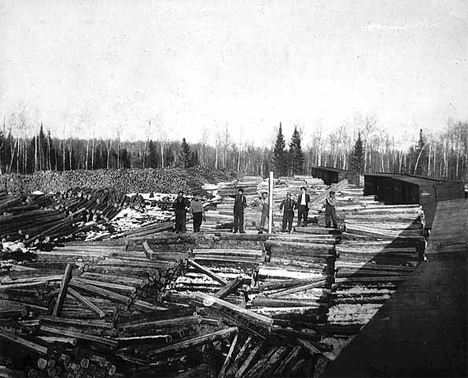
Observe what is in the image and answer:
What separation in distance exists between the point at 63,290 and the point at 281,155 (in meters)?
49.9

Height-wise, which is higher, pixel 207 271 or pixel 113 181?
pixel 113 181

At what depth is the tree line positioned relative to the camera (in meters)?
41.8

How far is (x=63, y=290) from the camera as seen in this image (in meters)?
7.35

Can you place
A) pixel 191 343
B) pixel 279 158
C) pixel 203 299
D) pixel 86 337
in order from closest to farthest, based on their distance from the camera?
1. pixel 191 343
2. pixel 86 337
3. pixel 203 299
4. pixel 279 158

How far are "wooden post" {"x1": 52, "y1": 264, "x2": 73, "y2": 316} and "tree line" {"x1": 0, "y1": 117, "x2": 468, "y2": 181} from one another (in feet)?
99.1

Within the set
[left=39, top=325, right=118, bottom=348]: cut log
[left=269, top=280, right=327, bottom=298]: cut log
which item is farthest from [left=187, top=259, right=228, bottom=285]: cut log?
[left=39, top=325, right=118, bottom=348]: cut log

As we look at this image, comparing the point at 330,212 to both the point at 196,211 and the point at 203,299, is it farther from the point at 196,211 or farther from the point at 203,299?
the point at 203,299

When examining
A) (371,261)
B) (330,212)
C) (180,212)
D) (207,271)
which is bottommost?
(207,271)

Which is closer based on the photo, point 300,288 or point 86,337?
point 86,337

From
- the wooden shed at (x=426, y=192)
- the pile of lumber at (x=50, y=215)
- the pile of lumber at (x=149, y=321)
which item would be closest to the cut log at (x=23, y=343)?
the pile of lumber at (x=149, y=321)

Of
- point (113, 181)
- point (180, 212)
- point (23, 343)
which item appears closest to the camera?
point (23, 343)

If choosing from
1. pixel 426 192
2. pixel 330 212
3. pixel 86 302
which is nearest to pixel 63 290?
pixel 86 302

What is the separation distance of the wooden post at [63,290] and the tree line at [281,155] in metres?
30.2

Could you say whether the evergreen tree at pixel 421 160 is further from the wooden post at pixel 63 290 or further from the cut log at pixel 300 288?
the wooden post at pixel 63 290
